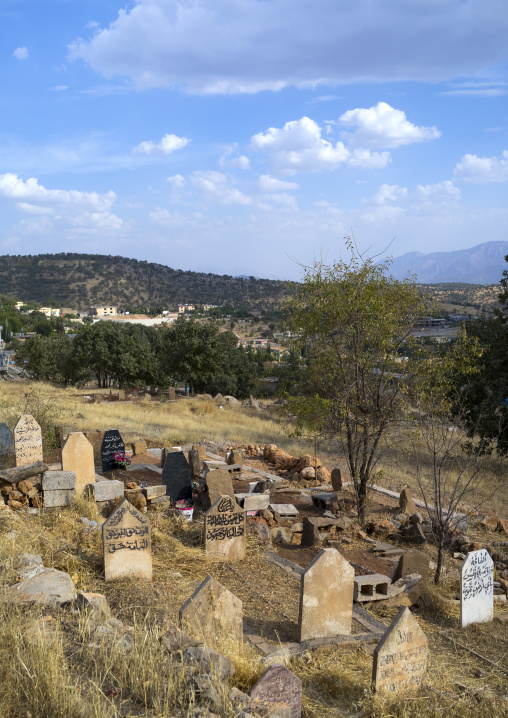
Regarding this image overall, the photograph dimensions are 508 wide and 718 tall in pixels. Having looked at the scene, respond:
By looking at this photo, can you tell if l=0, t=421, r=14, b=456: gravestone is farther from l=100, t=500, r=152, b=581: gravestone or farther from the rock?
the rock

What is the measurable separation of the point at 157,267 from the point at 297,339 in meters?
146

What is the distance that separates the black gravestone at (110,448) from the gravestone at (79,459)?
2279 millimetres

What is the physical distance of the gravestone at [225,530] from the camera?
8.76 m

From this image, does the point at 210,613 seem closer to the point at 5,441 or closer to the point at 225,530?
the point at 225,530

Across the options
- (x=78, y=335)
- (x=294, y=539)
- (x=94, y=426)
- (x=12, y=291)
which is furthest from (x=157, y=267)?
(x=294, y=539)

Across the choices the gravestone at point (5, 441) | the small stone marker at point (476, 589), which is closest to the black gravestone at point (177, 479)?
the gravestone at point (5, 441)

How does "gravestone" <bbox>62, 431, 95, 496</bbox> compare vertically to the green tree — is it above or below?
below

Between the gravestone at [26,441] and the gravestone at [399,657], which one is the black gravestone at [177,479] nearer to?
the gravestone at [26,441]

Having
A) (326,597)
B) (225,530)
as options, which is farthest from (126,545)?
(326,597)

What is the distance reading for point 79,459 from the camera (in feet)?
38.0

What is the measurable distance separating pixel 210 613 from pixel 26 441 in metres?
7.85

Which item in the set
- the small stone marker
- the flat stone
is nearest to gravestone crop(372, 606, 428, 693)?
the small stone marker

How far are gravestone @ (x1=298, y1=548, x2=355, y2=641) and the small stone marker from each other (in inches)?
62.0

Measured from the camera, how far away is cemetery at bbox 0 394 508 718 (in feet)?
14.4
